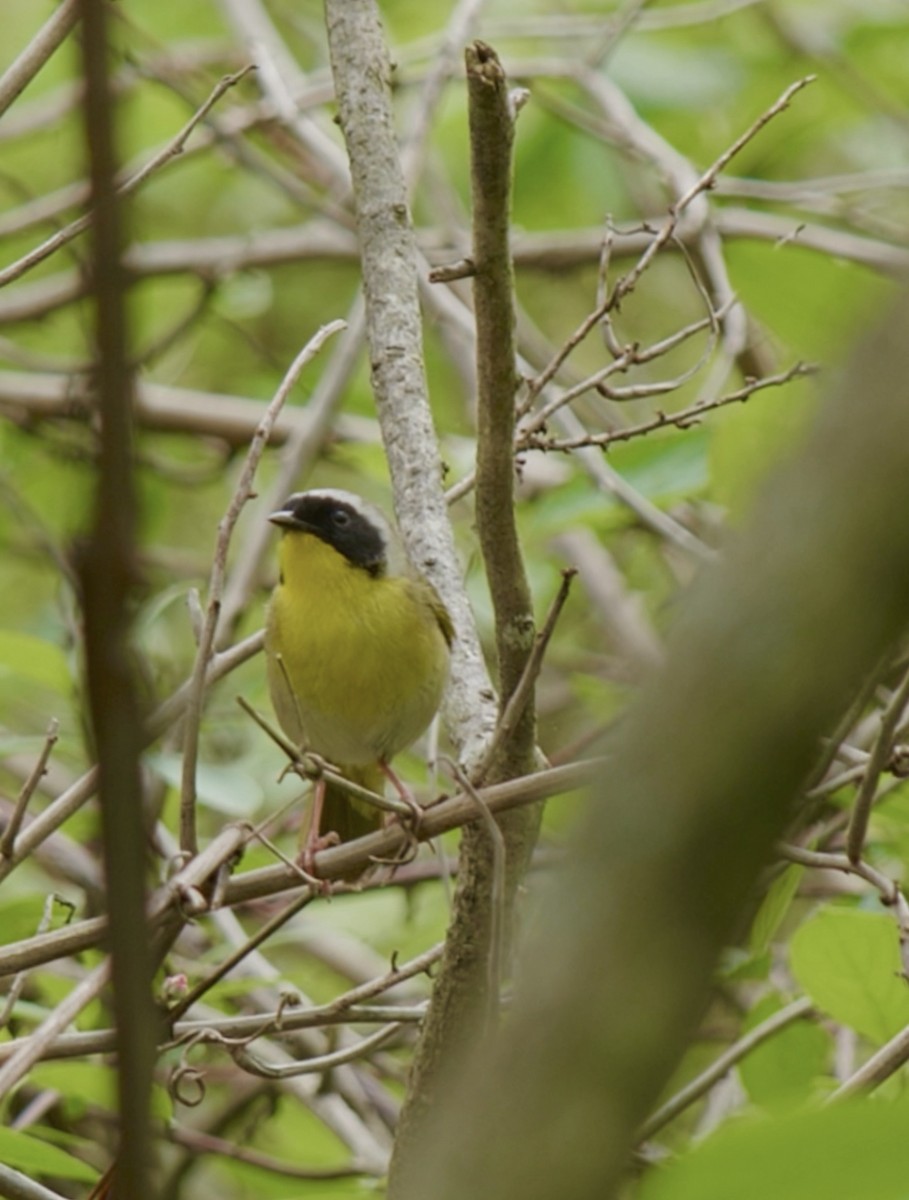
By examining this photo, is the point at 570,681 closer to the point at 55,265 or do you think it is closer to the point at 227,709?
the point at 227,709

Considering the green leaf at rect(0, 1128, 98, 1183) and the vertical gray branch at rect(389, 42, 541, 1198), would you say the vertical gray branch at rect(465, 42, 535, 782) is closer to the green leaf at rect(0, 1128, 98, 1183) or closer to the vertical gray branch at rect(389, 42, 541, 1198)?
the vertical gray branch at rect(389, 42, 541, 1198)

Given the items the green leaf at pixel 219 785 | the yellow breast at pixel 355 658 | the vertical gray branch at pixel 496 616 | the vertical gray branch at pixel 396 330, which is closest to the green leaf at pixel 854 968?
the vertical gray branch at pixel 496 616

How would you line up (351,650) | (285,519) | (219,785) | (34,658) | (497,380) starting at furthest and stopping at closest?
(285,519) < (351,650) < (219,785) < (34,658) < (497,380)

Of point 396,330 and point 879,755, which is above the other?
point 396,330

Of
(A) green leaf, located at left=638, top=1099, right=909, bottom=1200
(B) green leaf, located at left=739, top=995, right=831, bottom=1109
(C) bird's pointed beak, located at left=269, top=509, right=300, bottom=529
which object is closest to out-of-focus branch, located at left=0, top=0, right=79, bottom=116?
(C) bird's pointed beak, located at left=269, top=509, right=300, bottom=529

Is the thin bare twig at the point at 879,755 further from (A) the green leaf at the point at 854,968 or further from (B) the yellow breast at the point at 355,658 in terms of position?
(B) the yellow breast at the point at 355,658

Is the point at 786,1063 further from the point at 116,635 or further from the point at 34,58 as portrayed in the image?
the point at 116,635

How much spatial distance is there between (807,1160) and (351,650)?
284 centimetres

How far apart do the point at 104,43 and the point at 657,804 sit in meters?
0.47

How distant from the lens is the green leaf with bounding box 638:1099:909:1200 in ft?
3.04

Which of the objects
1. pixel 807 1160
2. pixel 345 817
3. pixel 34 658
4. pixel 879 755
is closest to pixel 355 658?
pixel 345 817

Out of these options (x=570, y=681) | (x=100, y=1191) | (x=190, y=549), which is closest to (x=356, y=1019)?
(x=100, y=1191)

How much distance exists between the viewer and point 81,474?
4.33 meters

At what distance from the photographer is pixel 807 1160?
3.07 ft
